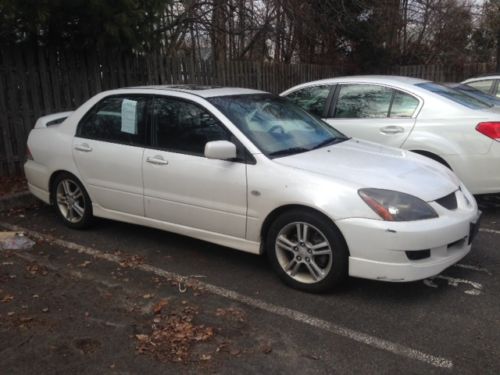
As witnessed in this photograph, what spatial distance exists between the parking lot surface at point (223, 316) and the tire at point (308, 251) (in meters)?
0.12

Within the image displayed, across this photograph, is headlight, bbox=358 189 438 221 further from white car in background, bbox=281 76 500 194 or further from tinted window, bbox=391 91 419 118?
tinted window, bbox=391 91 419 118

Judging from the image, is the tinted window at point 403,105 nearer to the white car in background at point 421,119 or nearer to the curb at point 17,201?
the white car in background at point 421,119

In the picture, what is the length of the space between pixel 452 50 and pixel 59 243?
21.5 m

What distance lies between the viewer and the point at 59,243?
5301mm

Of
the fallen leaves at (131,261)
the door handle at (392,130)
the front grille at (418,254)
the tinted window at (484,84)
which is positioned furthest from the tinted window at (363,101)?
the tinted window at (484,84)

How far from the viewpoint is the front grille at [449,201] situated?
4.04 metres

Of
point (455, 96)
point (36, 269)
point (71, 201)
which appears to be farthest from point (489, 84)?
point (36, 269)

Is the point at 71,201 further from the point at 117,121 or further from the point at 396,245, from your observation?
the point at 396,245

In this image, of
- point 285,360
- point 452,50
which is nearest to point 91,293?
point 285,360

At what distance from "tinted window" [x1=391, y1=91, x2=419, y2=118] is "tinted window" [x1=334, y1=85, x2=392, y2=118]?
0.08m

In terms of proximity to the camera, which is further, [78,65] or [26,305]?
[78,65]

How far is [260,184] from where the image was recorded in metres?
4.18

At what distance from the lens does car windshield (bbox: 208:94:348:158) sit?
177 inches

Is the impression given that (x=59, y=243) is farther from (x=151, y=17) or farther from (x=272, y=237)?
(x=151, y=17)
